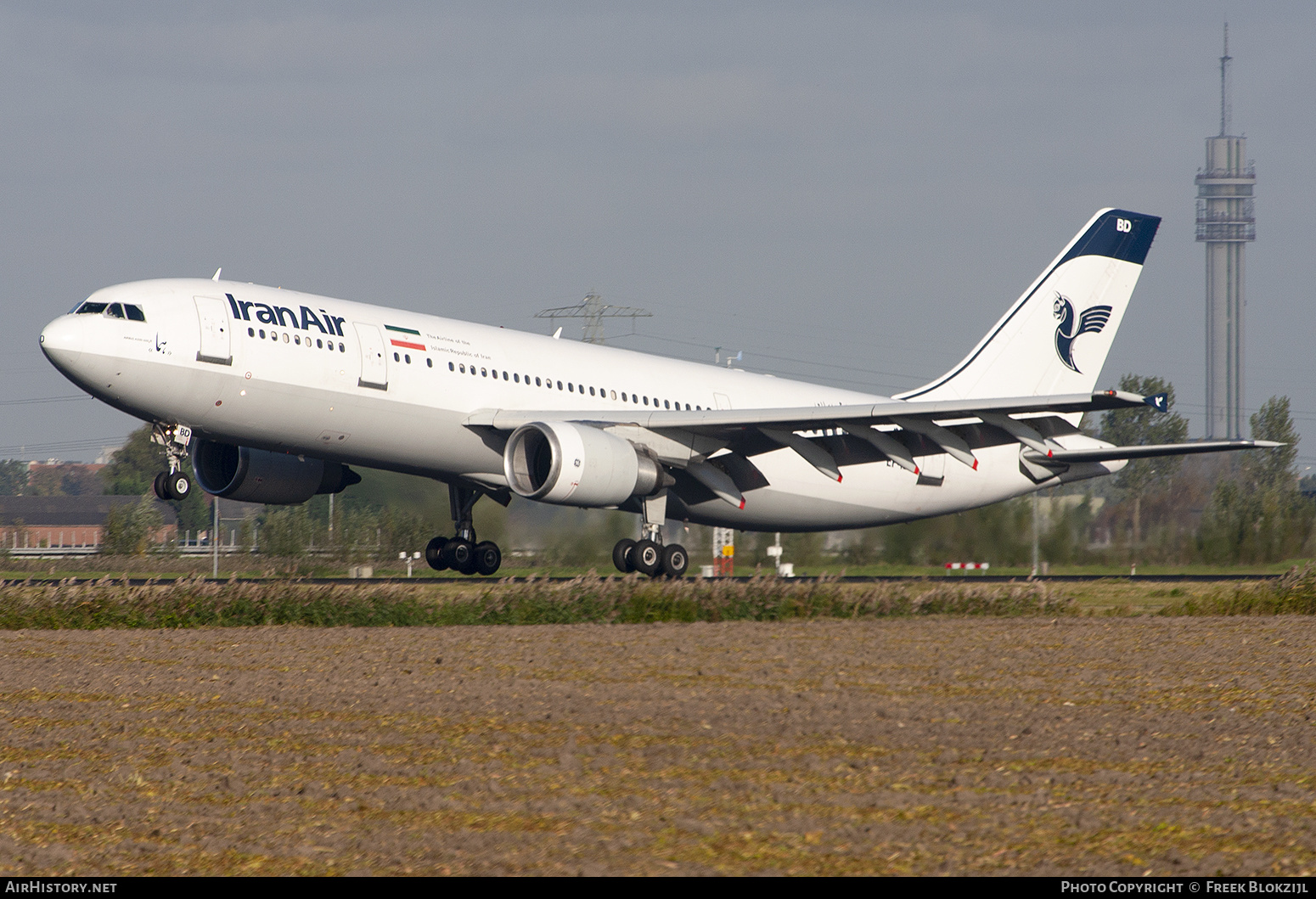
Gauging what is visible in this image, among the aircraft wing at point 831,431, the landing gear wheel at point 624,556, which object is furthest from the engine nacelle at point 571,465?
the landing gear wheel at point 624,556

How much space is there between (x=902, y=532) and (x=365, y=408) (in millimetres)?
13511

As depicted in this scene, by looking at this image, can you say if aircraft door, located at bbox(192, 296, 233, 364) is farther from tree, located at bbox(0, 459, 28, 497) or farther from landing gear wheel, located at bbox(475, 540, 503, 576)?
tree, located at bbox(0, 459, 28, 497)

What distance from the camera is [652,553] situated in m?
24.6

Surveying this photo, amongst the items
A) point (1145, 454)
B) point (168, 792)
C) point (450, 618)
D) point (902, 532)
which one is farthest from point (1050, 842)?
point (902, 532)

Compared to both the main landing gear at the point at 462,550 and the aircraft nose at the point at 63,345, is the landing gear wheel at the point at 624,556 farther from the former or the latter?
the aircraft nose at the point at 63,345

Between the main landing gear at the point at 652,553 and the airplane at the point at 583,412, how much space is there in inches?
1.5

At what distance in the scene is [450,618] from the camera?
18.4 meters

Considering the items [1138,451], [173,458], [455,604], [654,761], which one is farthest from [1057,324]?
[654,761]

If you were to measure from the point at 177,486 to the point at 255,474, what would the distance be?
3.91 metres

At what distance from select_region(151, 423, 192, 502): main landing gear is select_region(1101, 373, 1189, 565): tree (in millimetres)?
21276

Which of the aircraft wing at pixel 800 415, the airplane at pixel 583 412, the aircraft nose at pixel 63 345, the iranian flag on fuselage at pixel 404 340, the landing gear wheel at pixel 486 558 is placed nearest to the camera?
the aircraft nose at pixel 63 345

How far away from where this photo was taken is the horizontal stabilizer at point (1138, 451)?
80.3ft

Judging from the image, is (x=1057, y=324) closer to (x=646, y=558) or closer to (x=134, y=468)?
(x=646, y=558)

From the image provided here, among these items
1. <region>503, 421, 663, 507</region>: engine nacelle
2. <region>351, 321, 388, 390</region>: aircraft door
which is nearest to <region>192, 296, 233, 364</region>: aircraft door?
<region>351, 321, 388, 390</region>: aircraft door
